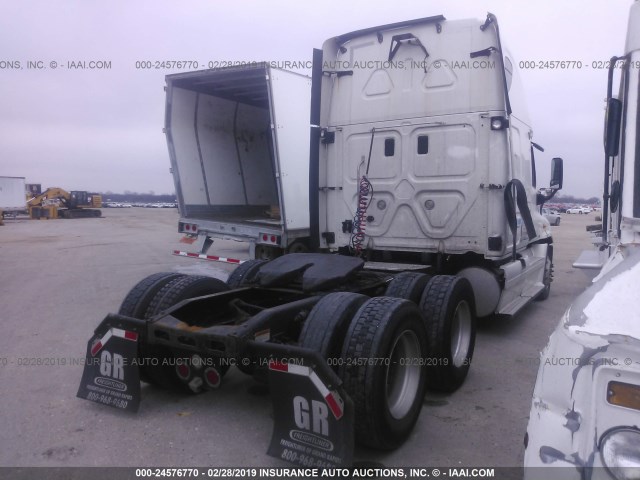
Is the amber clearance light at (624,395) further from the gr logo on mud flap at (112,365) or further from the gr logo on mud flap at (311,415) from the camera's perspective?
the gr logo on mud flap at (112,365)

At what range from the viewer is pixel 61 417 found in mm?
3729

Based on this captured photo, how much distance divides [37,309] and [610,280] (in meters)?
7.37

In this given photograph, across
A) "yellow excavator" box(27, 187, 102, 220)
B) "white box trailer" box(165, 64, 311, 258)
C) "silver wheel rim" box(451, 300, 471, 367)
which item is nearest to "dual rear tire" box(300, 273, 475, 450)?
"silver wheel rim" box(451, 300, 471, 367)

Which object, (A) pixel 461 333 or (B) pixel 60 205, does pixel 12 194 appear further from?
(A) pixel 461 333

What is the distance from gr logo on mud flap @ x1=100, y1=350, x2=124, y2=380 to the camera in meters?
3.63

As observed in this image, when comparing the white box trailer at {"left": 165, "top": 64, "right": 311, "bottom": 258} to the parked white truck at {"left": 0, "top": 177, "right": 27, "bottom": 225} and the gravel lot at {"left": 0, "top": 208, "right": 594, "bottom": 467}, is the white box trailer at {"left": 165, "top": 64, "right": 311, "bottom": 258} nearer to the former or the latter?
the gravel lot at {"left": 0, "top": 208, "right": 594, "bottom": 467}

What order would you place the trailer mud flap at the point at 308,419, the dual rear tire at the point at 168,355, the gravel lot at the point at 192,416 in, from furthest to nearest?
1. the dual rear tire at the point at 168,355
2. the gravel lot at the point at 192,416
3. the trailer mud flap at the point at 308,419

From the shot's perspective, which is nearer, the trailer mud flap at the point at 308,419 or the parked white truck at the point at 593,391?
the parked white truck at the point at 593,391

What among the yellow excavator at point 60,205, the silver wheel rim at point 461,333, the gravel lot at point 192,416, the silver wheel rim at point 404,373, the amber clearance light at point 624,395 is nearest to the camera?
the amber clearance light at point 624,395

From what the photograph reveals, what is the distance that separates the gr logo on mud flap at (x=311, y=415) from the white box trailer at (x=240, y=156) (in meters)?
4.87

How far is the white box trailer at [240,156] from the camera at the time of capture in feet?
25.3

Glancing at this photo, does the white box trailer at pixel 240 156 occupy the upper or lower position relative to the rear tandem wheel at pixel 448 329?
upper

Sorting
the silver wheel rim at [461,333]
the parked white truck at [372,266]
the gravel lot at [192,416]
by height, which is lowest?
the gravel lot at [192,416]

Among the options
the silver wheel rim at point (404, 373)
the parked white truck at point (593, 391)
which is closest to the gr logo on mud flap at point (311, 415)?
the silver wheel rim at point (404, 373)
